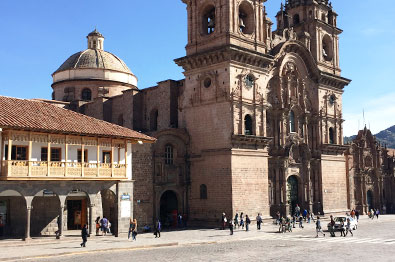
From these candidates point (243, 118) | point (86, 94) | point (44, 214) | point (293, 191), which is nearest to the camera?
point (44, 214)

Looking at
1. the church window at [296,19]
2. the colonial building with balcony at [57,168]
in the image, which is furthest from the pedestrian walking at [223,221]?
the church window at [296,19]

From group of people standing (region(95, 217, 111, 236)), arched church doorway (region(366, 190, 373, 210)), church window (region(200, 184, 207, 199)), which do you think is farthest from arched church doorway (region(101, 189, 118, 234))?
arched church doorway (region(366, 190, 373, 210))

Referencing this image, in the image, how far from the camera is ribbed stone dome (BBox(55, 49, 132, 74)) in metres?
56.5

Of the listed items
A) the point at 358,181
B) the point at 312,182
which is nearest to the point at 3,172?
the point at 312,182

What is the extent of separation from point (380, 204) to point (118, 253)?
45.5 metres

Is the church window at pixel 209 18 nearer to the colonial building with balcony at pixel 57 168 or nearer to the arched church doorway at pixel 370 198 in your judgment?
the colonial building with balcony at pixel 57 168

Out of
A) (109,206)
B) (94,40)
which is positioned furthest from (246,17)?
(94,40)

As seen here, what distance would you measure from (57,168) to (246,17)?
22739 mm

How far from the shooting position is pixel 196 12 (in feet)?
137

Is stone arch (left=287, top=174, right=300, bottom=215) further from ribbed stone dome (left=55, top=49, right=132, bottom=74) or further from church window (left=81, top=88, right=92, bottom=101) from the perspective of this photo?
church window (left=81, top=88, right=92, bottom=101)

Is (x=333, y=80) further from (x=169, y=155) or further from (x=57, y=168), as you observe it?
(x=57, y=168)

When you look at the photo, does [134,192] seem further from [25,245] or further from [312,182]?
[312,182]

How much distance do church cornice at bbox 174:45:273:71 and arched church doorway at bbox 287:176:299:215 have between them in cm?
1134

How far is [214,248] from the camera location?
84.5 ft
